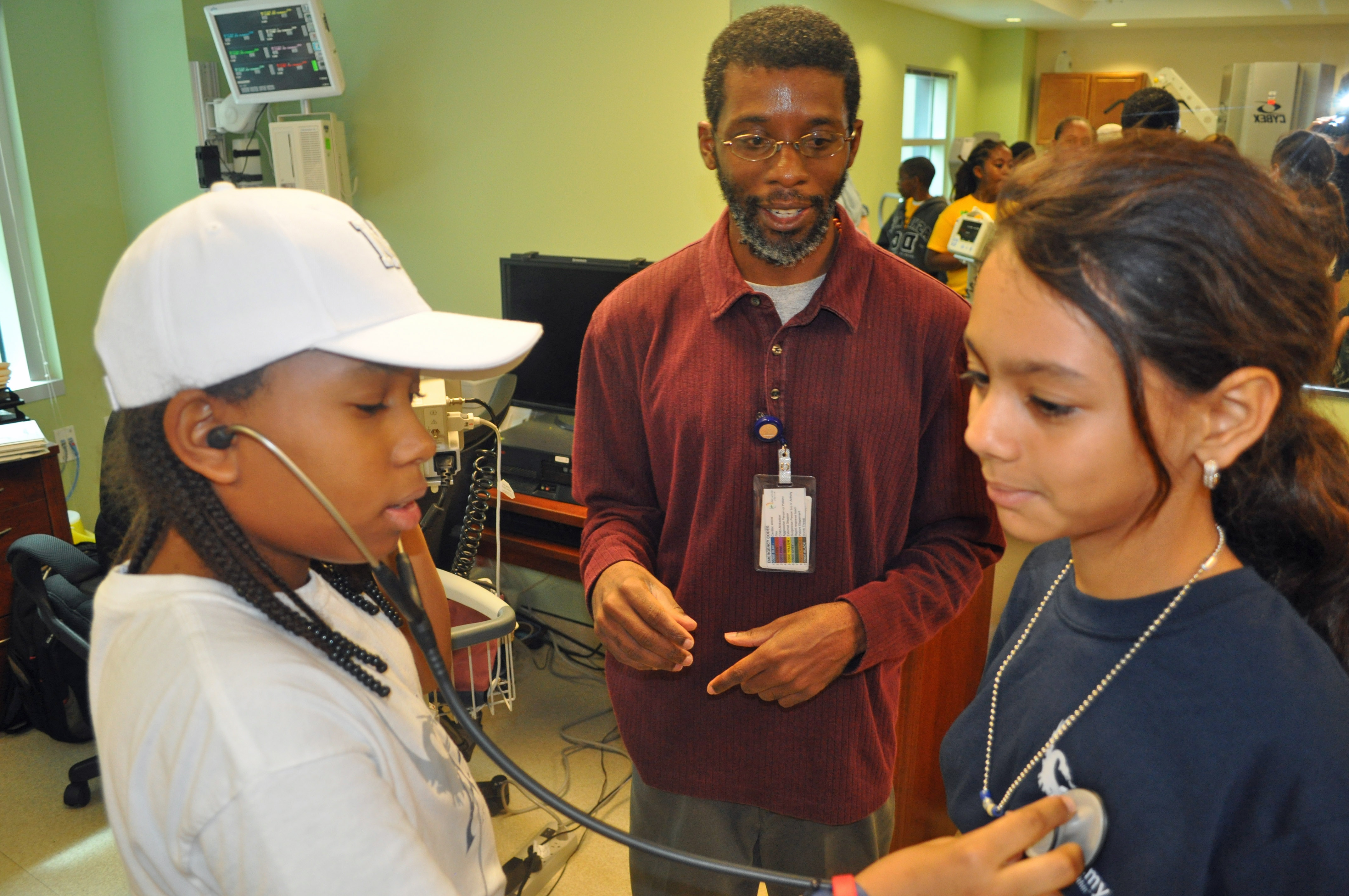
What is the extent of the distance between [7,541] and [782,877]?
285cm

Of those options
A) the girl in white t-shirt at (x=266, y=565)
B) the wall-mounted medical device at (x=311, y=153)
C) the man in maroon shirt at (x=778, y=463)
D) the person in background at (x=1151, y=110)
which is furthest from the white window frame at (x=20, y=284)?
the person in background at (x=1151, y=110)

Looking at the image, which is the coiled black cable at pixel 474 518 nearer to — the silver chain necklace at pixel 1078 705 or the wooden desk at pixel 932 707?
the wooden desk at pixel 932 707

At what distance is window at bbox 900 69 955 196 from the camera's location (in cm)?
251

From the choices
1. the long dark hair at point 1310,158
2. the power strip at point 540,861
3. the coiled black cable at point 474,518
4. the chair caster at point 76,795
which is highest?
the long dark hair at point 1310,158

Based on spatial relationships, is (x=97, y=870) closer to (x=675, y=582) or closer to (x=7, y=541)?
(x=7, y=541)

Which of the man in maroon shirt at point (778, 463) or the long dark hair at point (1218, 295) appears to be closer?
the long dark hair at point (1218, 295)

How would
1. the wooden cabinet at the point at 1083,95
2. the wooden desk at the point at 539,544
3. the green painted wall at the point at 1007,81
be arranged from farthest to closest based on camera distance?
the wooden desk at the point at 539,544 → the green painted wall at the point at 1007,81 → the wooden cabinet at the point at 1083,95

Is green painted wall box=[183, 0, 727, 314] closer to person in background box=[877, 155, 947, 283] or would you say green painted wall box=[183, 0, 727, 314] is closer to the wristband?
person in background box=[877, 155, 947, 283]

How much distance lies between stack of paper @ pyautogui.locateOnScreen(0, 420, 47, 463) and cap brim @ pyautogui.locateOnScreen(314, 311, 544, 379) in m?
2.53

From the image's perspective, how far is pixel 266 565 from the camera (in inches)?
29.3

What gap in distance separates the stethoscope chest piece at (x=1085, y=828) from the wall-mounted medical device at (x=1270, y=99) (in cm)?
181

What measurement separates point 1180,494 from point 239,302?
746 millimetres

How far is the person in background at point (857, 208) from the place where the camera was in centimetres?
272

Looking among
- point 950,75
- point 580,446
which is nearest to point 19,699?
point 580,446
